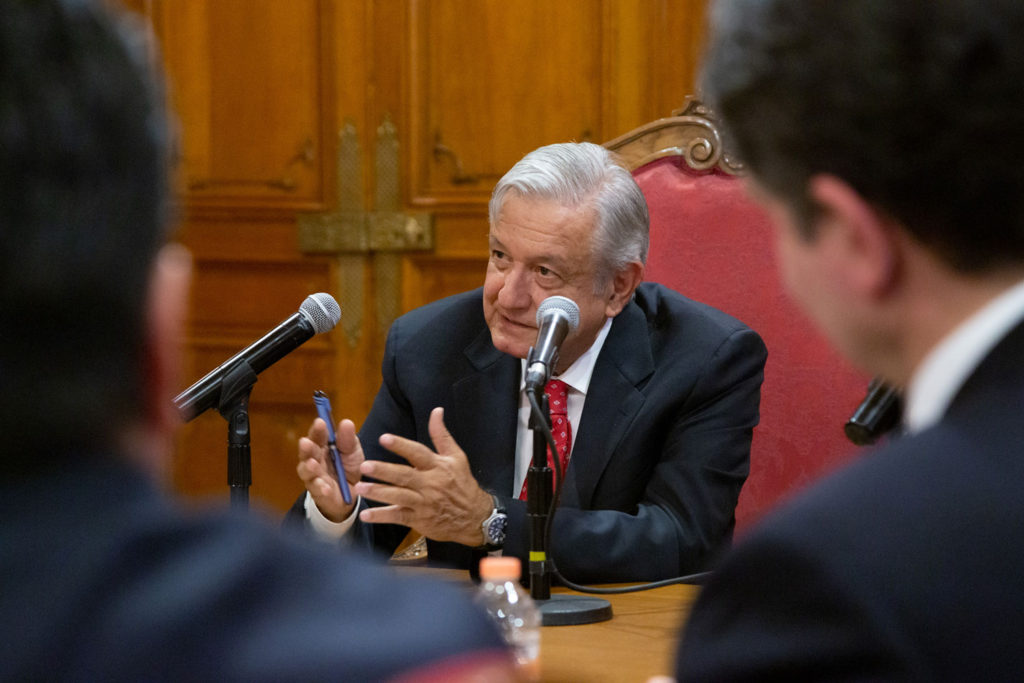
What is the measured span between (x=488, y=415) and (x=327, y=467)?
411mm

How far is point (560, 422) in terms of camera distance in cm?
227

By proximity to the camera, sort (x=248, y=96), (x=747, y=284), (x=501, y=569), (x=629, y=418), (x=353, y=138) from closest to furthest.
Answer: (x=501, y=569) < (x=629, y=418) < (x=747, y=284) < (x=353, y=138) < (x=248, y=96)

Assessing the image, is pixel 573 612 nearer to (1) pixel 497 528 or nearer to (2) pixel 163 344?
(1) pixel 497 528

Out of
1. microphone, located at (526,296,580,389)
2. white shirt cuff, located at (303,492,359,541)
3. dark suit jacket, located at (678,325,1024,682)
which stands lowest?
white shirt cuff, located at (303,492,359,541)

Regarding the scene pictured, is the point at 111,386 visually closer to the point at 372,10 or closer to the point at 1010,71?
the point at 1010,71

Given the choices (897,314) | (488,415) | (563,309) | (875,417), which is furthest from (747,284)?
(897,314)

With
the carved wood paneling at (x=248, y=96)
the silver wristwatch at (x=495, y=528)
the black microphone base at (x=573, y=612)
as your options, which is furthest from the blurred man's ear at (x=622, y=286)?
the carved wood paneling at (x=248, y=96)

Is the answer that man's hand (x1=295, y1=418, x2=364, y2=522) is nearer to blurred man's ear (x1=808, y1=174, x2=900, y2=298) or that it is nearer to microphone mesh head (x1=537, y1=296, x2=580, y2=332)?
microphone mesh head (x1=537, y1=296, x2=580, y2=332)

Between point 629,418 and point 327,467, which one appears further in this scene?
point 629,418

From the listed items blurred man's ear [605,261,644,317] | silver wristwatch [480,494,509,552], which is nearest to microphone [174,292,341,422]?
silver wristwatch [480,494,509,552]

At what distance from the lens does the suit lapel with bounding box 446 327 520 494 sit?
2.24 m

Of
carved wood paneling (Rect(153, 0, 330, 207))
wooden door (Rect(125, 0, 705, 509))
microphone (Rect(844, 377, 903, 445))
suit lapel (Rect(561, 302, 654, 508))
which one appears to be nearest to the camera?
microphone (Rect(844, 377, 903, 445))

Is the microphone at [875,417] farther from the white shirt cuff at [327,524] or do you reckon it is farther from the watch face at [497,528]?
the white shirt cuff at [327,524]

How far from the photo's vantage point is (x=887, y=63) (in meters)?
0.72
